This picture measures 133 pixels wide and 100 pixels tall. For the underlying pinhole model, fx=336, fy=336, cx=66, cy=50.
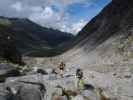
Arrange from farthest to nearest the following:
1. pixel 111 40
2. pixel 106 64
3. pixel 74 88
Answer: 1. pixel 111 40
2. pixel 106 64
3. pixel 74 88

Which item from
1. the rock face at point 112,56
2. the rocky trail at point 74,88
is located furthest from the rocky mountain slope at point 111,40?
the rocky trail at point 74,88

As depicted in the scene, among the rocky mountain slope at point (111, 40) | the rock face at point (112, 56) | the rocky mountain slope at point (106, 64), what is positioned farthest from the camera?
the rocky mountain slope at point (111, 40)

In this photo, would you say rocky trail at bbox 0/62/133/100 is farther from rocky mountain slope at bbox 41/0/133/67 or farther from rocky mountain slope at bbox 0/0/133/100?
rocky mountain slope at bbox 41/0/133/67

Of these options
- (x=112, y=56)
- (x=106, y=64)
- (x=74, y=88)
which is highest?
(x=112, y=56)

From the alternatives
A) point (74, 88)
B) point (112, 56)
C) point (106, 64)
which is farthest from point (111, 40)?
point (74, 88)

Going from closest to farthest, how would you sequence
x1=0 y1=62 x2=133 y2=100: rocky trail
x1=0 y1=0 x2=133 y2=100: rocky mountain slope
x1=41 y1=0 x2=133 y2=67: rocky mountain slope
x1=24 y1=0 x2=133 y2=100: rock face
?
x1=0 y1=62 x2=133 y2=100: rocky trail < x1=0 y1=0 x2=133 y2=100: rocky mountain slope < x1=24 y1=0 x2=133 y2=100: rock face < x1=41 y1=0 x2=133 y2=67: rocky mountain slope

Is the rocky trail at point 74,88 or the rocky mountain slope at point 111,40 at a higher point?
the rocky mountain slope at point 111,40

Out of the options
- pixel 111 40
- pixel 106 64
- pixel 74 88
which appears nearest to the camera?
pixel 74 88

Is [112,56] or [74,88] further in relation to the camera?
[112,56]

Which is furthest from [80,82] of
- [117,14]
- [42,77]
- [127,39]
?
[117,14]

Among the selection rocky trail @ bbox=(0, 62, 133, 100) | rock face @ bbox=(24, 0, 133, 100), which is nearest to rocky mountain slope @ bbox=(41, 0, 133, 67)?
rock face @ bbox=(24, 0, 133, 100)

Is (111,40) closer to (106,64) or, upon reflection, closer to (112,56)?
(112,56)

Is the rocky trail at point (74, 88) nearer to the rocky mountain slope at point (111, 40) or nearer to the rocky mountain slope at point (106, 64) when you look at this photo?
the rocky mountain slope at point (106, 64)

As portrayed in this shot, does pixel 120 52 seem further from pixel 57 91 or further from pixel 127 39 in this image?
pixel 57 91
